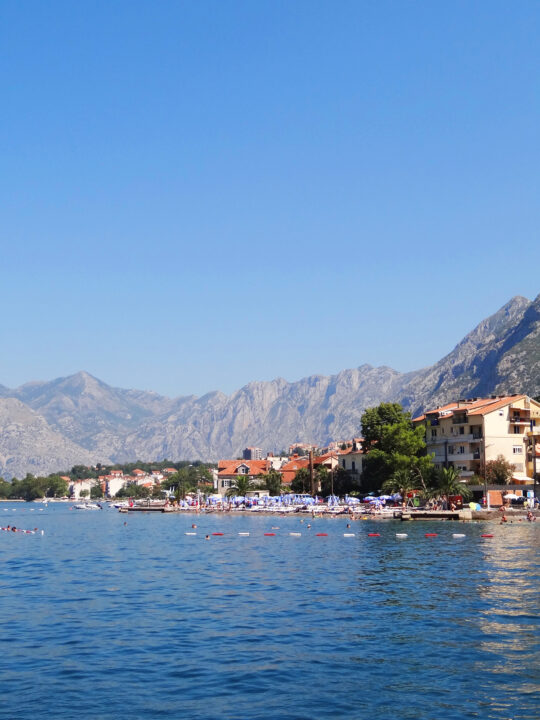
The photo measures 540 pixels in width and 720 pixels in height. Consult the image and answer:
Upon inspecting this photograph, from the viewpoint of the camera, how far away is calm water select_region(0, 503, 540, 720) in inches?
935

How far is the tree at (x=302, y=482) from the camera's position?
162 m

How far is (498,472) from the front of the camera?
113188 millimetres

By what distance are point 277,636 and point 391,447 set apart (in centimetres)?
9319

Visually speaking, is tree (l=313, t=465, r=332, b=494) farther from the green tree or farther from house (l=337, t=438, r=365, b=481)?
the green tree

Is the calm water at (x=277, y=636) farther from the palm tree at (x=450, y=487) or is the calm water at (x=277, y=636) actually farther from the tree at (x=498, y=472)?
the tree at (x=498, y=472)

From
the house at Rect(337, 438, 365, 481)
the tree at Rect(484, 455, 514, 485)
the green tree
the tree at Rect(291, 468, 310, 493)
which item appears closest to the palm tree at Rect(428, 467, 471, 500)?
the tree at Rect(484, 455, 514, 485)

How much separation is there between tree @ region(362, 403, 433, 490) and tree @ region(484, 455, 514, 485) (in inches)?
368

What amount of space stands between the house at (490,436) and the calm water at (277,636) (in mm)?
53463

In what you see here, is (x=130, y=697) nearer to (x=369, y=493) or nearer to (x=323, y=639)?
(x=323, y=639)

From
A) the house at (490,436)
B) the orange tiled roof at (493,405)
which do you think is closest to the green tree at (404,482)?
the house at (490,436)

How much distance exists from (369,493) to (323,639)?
105 m

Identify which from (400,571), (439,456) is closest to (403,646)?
(400,571)

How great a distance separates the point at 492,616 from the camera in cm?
3625

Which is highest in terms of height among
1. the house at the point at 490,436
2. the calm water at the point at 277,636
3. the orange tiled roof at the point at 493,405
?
the orange tiled roof at the point at 493,405
